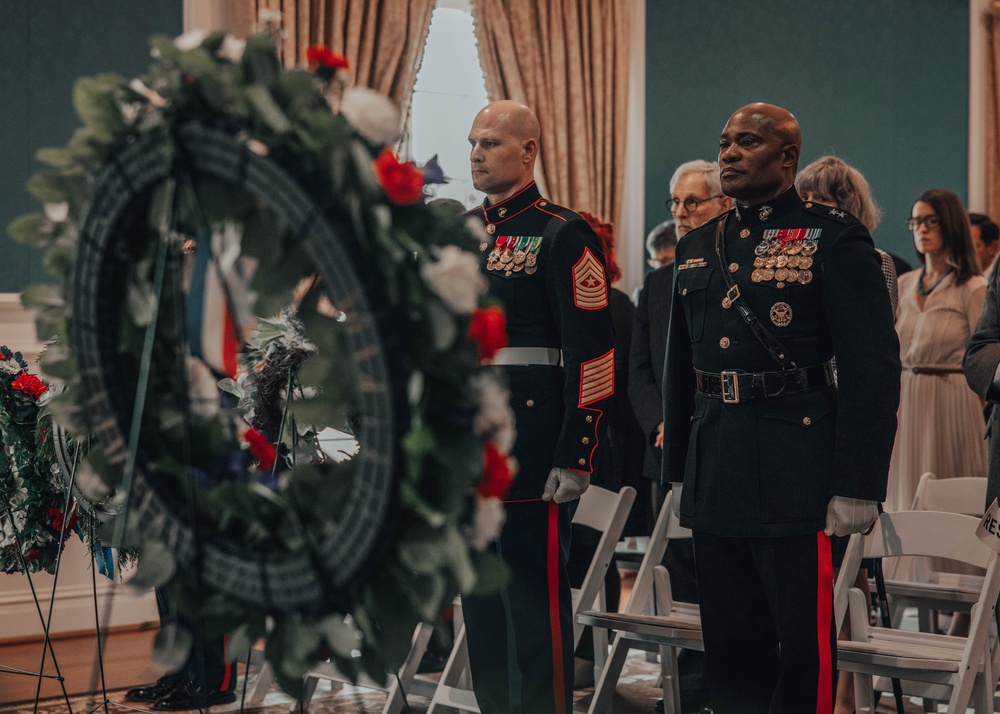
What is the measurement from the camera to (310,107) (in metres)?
1.38

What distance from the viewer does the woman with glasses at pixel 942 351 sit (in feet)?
15.3

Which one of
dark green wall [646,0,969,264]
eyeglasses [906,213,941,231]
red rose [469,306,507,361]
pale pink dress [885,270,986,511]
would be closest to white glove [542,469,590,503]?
red rose [469,306,507,361]

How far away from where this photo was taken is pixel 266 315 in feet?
4.80

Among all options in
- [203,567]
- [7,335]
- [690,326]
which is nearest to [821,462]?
[690,326]

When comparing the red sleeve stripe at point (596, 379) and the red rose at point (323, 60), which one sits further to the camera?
the red sleeve stripe at point (596, 379)

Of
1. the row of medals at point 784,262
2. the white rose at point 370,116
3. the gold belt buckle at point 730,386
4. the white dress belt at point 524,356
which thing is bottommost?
the gold belt buckle at point 730,386

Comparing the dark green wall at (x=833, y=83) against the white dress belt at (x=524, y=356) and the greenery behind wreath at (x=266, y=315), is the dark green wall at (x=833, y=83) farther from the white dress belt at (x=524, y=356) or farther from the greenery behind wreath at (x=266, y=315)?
the greenery behind wreath at (x=266, y=315)

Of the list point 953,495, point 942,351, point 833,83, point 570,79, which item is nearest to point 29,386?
point 953,495

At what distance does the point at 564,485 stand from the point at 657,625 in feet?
1.63

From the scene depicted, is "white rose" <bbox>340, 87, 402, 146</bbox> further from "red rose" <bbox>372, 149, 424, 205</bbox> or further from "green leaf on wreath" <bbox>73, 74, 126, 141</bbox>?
"green leaf on wreath" <bbox>73, 74, 126, 141</bbox>

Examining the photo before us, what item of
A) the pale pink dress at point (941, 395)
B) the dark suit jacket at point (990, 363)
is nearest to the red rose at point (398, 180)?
the dark suit jacket at point (990, 363)

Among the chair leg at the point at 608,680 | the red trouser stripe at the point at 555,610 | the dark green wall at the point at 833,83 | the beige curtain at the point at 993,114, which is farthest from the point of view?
the beige curtain at the point at 993,114

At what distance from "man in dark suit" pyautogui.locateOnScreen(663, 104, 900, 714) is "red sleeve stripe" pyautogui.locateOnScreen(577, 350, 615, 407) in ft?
0.76

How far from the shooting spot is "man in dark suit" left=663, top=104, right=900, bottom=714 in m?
2.33
